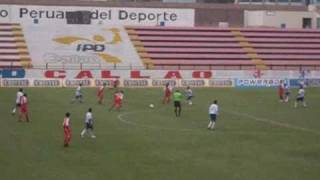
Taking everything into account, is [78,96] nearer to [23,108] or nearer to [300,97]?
[23,108]

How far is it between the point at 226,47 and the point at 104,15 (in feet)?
48.5

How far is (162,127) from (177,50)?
44.4 m

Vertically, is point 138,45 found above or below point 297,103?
above

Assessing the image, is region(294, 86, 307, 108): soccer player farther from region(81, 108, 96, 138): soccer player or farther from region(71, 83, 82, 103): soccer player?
region(81, 108, 96, 138): soccer player

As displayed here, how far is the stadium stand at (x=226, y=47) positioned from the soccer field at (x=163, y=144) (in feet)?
96.0

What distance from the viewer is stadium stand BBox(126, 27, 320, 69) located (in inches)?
2985

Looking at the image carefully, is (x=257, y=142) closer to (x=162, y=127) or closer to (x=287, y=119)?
(x=162, y=127)

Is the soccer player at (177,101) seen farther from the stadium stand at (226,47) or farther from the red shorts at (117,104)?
the stadium stand at (226,47)

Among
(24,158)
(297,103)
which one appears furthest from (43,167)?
(297,103)

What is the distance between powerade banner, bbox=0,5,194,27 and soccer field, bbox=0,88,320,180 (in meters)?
35.5

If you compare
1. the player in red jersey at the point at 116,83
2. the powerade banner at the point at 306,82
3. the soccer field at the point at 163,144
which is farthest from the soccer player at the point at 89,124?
the powerade banner at the point at 306,82

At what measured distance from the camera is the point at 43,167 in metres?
23.0

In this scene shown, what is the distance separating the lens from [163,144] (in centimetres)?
2845

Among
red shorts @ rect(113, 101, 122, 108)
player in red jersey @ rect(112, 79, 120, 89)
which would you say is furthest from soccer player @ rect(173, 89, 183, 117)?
player in red jersey @ rect(112, 79, 120, 89)
